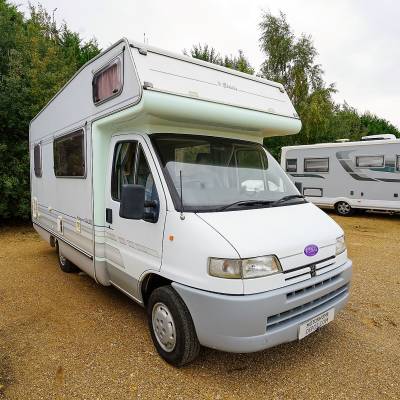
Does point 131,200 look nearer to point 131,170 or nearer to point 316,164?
point 131,170

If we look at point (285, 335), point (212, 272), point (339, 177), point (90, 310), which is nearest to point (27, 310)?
point (90, 310)

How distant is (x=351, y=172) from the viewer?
12.7 meters

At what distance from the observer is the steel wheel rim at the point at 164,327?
3.15m

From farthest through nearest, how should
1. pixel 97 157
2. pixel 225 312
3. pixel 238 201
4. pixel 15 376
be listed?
pixel 97 157
pixel 238 201
pixel 15 376
pixel 225 312

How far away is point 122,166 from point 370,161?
35.8ft

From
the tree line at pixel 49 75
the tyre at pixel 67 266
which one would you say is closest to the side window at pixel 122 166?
the tyre at pixel 67 266

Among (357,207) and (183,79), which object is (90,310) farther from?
(357,207)

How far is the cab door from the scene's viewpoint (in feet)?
10.8

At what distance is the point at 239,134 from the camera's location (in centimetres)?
416

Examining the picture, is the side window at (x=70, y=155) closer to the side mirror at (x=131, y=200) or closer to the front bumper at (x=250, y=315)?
the side mirror at (x=131, y=200)

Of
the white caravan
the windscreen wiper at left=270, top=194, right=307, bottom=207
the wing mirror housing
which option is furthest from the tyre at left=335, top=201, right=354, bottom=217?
the wing mirror housing

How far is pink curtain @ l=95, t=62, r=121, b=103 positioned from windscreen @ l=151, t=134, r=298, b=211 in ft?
2.41

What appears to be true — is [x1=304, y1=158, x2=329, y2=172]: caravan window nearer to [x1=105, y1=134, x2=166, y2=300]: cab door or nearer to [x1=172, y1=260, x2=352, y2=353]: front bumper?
[x1=105, y1=134, x2=166, y2=300]: cab door

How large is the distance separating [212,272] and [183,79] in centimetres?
198
